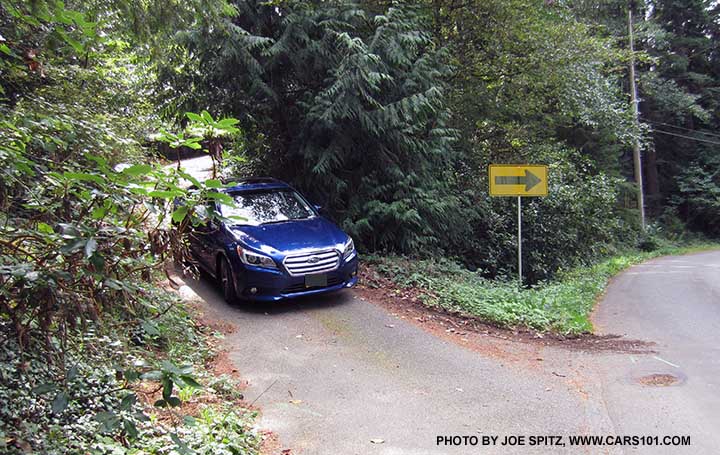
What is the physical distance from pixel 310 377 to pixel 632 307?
753 centimetres

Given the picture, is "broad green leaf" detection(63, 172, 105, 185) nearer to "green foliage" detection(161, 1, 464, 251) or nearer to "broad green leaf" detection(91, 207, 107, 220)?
"broad green leaf" detection(91, 207, 107, 220)

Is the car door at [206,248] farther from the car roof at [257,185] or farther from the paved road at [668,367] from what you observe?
the paved road at [668,367]

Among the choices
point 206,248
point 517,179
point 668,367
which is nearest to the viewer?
point 668,367

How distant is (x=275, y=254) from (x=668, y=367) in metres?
4.95

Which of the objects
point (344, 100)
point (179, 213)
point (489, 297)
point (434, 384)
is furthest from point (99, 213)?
point (344, 100)

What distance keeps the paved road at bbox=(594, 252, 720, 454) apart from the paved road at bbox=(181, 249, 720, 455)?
0.8 inches

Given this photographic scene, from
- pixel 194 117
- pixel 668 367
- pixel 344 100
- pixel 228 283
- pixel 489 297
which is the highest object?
pixel 344 100

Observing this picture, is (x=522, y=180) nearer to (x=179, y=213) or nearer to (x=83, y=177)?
(x=179, y=213)

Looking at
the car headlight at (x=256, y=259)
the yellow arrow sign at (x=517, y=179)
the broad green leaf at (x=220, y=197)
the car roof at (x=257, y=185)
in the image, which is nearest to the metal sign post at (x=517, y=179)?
the yellow arrow sign at (x=517, y=179)

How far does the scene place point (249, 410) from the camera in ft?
15.6

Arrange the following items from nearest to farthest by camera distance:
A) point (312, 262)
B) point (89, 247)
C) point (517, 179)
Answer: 1. point (89, 247)
2. point (312, 262)
3. point (517, 179)

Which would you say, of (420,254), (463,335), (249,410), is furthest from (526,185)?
(249,410)

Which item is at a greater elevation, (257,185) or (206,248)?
(257,185)

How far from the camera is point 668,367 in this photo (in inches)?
244
